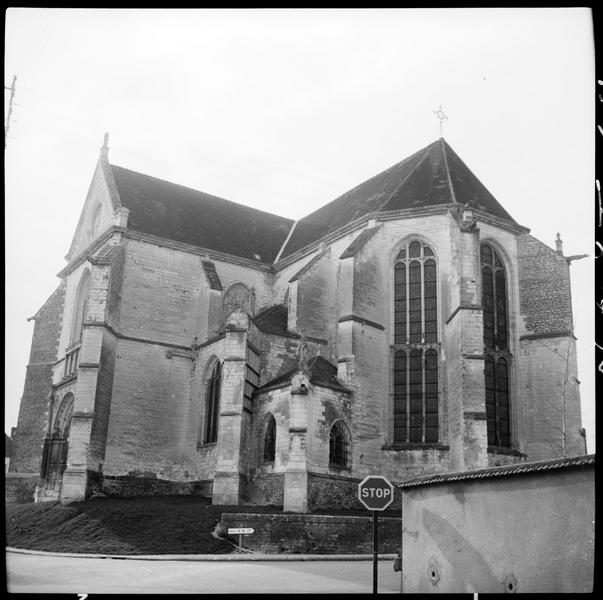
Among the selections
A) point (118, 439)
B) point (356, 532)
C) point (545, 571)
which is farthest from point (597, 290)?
point (118, 439)

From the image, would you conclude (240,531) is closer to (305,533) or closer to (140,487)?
(305,533)

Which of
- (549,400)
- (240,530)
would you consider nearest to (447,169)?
(549,400)

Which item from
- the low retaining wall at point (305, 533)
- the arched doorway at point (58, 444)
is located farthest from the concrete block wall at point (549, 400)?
the arched doorway at point (58, 444)

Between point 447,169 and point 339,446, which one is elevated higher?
point 447,169

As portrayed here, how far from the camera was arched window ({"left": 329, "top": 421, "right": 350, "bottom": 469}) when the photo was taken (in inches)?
1016

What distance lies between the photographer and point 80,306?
1344 inches

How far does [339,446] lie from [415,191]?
1068 centimetres

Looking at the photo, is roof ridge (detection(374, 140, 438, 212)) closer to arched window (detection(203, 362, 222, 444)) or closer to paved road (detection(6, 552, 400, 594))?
arched window (detection(203, 362, 222, 444))

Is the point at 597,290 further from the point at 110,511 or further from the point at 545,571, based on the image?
the point at 110,511

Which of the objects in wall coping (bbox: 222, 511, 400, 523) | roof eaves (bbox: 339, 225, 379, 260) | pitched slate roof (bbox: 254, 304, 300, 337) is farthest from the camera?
pitched slate roof (bbox: 254, 304, 300, 337)

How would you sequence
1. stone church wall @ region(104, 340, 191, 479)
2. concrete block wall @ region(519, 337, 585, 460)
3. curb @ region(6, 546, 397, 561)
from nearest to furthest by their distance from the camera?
1. curb @ region(6, 546, 397, 561)
2. concrete block wall @ region(519, 337, 585, 460)
3. stone church wall @ region(104, 340, 191, 479)

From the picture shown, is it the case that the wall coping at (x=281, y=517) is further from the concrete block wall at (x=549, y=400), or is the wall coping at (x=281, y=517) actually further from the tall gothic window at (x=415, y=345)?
the concrete block wall at (x=549, y=400)

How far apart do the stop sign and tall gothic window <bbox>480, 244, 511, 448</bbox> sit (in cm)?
1498

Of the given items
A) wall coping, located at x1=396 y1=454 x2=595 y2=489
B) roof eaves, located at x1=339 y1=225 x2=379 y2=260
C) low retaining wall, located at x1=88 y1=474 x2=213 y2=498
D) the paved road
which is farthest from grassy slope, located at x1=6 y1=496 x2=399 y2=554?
roof eaves, located at x1=339 y1=225 x2=379 y2=260
